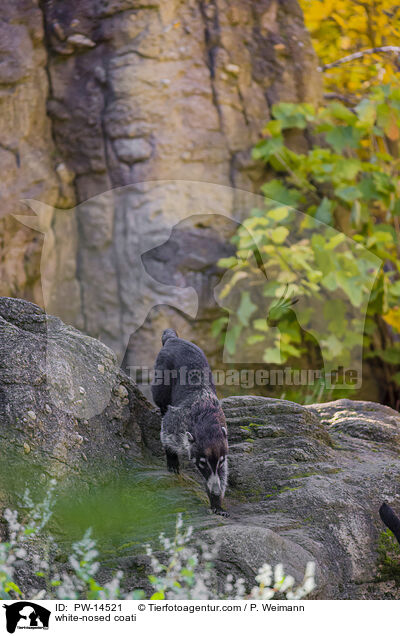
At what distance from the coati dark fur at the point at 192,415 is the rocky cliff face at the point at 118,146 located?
329 centimetres

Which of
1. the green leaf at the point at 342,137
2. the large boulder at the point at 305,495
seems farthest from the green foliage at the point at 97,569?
the green leaf at the point at 342,137

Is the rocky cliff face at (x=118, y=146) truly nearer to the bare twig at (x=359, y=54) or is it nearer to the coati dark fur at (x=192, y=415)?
the bare twig at (x=359, y=54)

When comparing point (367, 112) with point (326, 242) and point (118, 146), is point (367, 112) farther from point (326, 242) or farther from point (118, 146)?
point (118, 146)

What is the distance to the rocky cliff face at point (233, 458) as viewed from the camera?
3320 mm

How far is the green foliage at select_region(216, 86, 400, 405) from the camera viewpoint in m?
7.86

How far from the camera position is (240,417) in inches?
183

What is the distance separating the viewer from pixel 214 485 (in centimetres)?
361

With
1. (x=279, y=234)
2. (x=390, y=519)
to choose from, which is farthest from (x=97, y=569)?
(x=279, y=234)

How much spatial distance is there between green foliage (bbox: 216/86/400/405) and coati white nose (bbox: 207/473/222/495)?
4.23m

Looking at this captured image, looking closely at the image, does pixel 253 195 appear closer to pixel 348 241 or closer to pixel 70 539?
pixel 348 241

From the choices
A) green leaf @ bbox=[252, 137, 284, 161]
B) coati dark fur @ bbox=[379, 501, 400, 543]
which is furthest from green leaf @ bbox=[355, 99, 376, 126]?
coati dark fur @ bbox=[379, 501, 400, 543]

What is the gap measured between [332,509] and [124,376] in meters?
1.55
